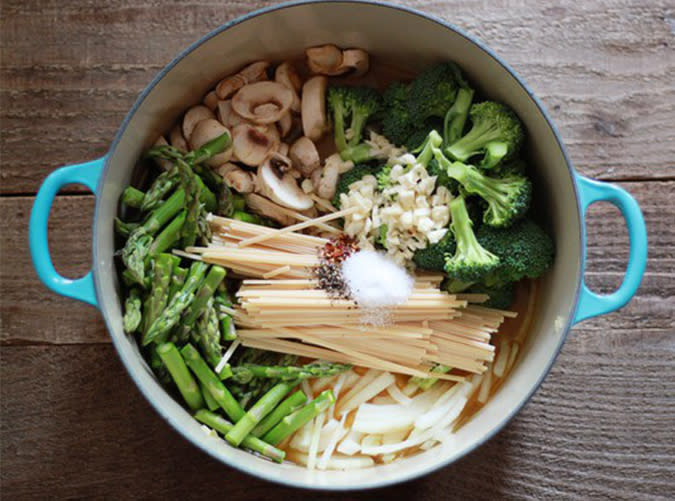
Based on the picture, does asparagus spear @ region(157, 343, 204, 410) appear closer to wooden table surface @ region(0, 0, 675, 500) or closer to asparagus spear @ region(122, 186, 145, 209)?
wooden table surface @ region(0, 0, 675, 500)

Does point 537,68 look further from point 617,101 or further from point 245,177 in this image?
point 245,177

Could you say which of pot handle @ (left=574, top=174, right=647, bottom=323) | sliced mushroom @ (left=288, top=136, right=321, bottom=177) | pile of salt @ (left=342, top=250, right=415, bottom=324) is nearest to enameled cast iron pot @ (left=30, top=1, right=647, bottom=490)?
pot handle @ (left=574, top=174, right=647, bottom=323)

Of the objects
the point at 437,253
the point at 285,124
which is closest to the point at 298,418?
the point at 437,253

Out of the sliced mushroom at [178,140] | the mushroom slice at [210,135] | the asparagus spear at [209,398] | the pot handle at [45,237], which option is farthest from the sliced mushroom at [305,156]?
the asparagus spear at [209,398]

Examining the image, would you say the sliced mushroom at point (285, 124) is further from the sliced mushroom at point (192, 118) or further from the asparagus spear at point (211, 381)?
the asparagus spear at point (211, 381)

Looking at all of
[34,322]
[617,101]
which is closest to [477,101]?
[617,101]

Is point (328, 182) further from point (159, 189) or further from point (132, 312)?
point (132, 312)
